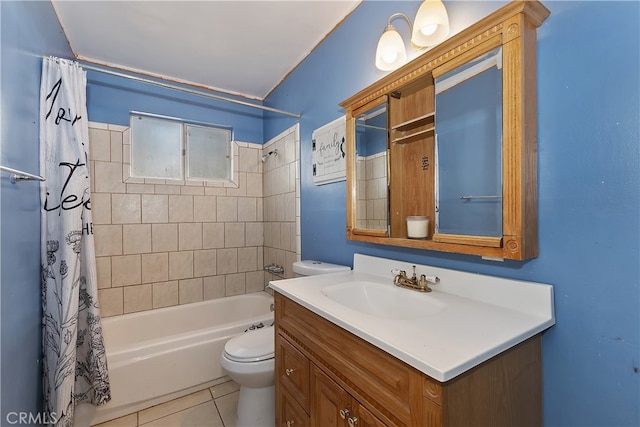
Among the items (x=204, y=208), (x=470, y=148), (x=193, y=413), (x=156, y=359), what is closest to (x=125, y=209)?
(x=204, y=208)

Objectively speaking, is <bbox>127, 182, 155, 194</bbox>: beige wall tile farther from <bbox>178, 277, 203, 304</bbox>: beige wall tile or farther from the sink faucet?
the sink faucet

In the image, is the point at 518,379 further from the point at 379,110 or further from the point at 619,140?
the point at 379,110

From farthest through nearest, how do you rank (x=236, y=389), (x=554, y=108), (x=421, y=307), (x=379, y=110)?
1. (x=236, y=389)
2. (x=379, y=110)
3. (x=421, y=307)
4. (x=554, y=108)

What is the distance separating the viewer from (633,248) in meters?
0.69

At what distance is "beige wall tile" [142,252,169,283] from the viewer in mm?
2271

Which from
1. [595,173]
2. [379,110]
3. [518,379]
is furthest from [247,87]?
[518,379]

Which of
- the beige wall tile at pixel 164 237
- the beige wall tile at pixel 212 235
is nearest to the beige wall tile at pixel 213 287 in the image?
the beige wall tile at pixel 212 235

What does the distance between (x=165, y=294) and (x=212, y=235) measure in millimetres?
625

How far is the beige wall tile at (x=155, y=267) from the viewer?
2271 mm

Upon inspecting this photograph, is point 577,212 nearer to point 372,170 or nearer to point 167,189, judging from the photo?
point 372,170

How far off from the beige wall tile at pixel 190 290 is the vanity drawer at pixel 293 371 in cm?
148

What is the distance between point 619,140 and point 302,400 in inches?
52.6

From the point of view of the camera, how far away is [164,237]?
235 cm

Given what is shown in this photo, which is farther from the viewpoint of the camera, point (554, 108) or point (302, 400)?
point (302, 400)
